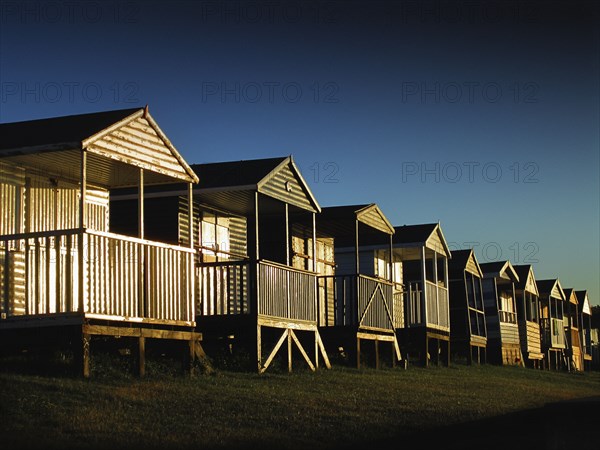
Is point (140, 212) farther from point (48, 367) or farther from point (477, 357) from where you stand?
point (477, 357)

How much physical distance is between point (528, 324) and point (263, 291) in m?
30.1

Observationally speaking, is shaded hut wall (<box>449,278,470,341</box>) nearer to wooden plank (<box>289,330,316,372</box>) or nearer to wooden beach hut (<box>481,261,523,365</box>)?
wooden beach hut (<box>481,261,523,365</box>)

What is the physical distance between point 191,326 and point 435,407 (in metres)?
4.72

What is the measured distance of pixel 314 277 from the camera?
25484 mm

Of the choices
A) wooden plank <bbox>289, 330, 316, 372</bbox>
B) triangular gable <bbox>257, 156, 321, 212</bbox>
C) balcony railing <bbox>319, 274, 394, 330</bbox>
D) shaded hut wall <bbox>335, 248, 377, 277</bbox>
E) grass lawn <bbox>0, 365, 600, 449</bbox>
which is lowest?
grass lawn <bbox>0, 365, 600, 449</bbox>

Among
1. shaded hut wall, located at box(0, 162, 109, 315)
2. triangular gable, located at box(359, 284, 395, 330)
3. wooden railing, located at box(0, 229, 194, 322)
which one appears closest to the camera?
wooden railing, located at box(0, 229, 194, 322)

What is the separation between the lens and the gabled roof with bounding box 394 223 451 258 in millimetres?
33500

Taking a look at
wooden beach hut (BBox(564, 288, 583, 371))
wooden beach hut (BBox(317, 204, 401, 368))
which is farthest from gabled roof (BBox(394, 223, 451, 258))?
wooden beach hut (BBox(564, 288, 583, 371))

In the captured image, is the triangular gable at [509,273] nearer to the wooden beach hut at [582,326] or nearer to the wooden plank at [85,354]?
the wooden beach hut at [582,326]

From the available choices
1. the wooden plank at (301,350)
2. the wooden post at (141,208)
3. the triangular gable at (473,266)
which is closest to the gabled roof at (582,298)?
the triangular gable at (473,266)

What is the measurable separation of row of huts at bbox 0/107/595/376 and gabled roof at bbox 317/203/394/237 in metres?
0.04

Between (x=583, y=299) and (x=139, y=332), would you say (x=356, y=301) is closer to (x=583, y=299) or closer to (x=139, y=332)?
(x=139, y=332)

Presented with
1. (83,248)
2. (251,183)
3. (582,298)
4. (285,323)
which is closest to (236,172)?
(251,183)

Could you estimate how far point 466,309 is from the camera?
131ft
